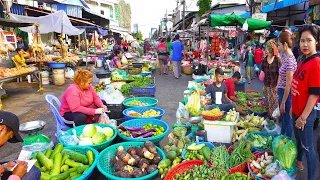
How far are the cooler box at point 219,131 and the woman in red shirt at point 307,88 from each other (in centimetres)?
106

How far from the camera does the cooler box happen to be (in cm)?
378

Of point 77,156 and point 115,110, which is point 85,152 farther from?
point 115,110

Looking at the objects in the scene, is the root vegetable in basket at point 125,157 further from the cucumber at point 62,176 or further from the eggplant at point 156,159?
the cucumber at point 62,176

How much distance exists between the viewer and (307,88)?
272 cm

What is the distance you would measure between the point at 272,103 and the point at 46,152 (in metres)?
4.65

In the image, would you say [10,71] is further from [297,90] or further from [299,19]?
[299,19]

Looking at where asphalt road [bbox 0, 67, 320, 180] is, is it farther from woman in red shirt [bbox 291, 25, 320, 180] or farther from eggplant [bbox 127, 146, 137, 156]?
eggplant [bbox 127, 146, 137, 156]

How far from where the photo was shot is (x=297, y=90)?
9.42 ft

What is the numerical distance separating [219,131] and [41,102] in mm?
6251

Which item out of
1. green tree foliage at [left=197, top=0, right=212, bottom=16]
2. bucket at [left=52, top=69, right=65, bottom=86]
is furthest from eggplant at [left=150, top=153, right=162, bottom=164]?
green tree foliage at [left=197, top=0, right=212, bottom=16]

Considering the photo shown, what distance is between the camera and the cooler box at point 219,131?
3.78 m

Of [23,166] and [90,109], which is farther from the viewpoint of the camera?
[90,109]

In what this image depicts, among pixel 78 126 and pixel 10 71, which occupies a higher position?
pixel 10 71

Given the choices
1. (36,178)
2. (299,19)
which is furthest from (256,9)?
(36,178)
